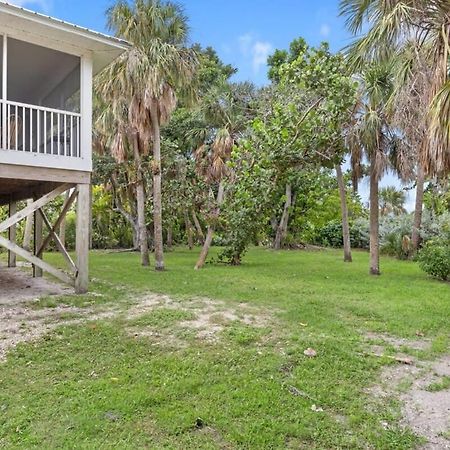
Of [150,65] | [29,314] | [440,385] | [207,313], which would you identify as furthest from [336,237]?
[440,385]

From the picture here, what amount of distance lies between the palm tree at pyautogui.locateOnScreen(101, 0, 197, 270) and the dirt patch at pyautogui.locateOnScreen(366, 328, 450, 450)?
893 cm

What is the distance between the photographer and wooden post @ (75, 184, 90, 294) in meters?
8.19

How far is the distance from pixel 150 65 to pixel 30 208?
548cm

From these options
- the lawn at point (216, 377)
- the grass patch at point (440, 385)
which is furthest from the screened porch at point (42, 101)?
the grass patch at point (440, 385)

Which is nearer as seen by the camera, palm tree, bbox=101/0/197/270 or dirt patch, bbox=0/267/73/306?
dirt patch, bbox=0/267/73/306

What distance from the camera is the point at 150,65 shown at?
11461mm

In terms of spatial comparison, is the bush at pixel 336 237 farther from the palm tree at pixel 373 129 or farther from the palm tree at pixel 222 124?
the palm tree at pixel 373 129

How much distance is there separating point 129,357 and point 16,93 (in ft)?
32.5

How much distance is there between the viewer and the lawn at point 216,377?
326 cm

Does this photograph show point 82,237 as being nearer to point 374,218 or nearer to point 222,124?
point 374,218

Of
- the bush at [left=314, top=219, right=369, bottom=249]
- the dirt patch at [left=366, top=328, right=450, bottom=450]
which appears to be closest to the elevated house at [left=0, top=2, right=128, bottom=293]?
the dirt patch at [left=366, top=328, right=450, bottom=450]

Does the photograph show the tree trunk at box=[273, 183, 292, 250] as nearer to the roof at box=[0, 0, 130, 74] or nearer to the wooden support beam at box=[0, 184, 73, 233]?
the roof at box=[0, 0, 130, 74]

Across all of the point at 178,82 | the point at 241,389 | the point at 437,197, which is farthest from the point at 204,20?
the point at 437,197

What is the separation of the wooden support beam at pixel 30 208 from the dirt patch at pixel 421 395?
6.26 metres
